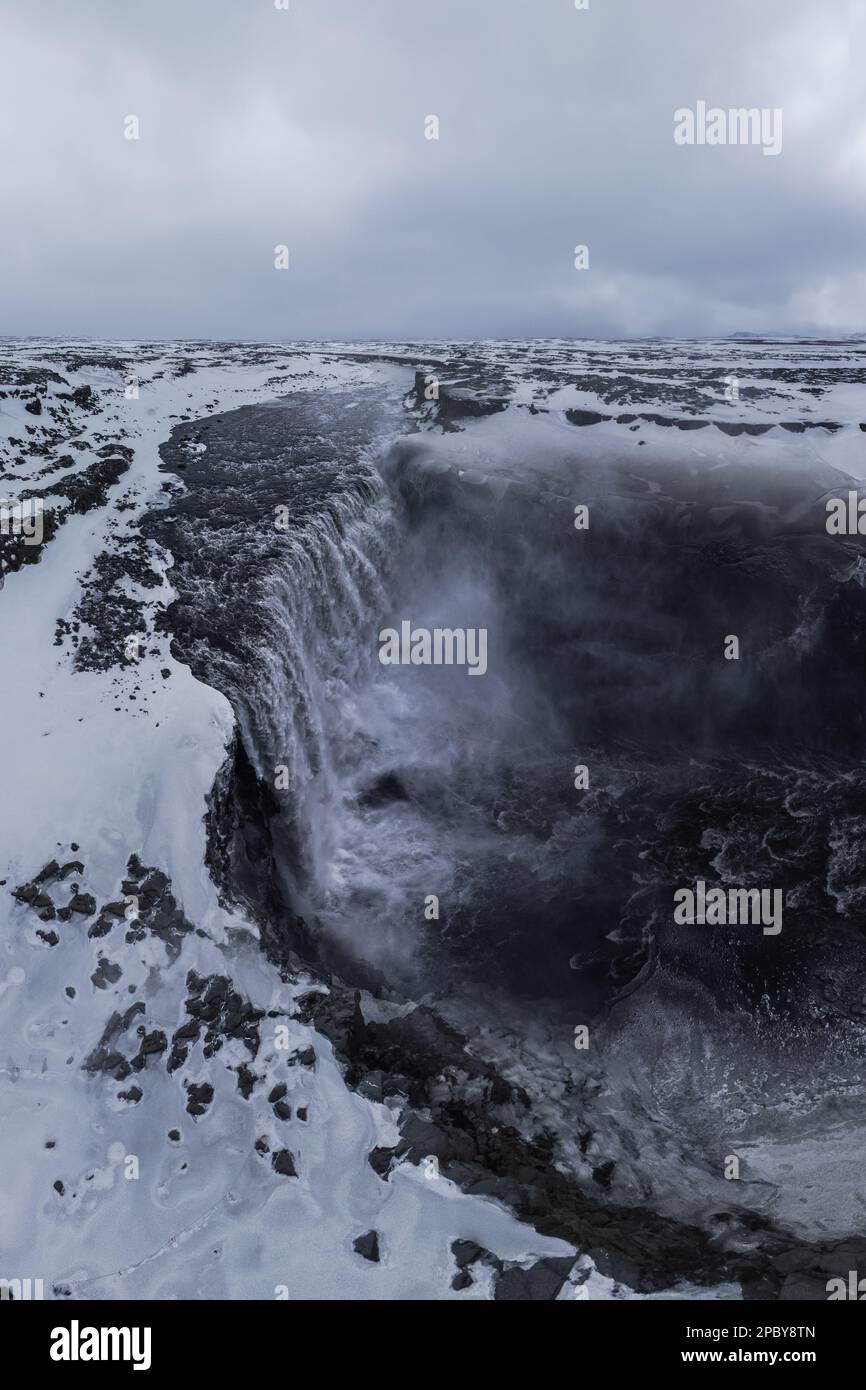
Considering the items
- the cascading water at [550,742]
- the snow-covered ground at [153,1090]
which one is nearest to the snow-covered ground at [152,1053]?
the snow-covered ground at [153,1090]

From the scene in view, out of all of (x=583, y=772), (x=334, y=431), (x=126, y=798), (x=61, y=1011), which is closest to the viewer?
(x=61, y=1011)

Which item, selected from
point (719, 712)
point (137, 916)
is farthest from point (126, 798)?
point (719, 712)

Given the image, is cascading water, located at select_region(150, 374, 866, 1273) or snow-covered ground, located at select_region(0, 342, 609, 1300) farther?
cascading water, located at select_region(150, 374, 866, 1273)

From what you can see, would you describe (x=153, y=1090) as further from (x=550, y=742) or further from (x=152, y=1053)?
(x=550, y=742)

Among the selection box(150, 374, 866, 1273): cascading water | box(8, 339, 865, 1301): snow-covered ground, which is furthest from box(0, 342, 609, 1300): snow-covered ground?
box(150, 374, 866, 1273): cascading water

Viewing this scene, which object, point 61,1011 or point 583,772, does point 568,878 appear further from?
point 61,1011

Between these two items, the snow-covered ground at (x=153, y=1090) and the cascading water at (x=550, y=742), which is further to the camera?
the cascading water at (x=550, y=742)

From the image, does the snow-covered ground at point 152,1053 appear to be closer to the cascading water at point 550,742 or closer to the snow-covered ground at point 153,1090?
Result: the snow-covered ground at point 153,1090

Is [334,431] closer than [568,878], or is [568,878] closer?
[568,878]

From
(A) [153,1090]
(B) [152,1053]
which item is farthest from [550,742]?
(A) [153,1090]

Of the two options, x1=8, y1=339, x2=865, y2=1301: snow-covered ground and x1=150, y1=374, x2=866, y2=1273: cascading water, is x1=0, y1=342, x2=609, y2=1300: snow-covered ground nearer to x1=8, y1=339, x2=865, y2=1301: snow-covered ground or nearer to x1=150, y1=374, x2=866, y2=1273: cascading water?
x1=8, y1=339, x2=865, y2=1301: snow-covered ground

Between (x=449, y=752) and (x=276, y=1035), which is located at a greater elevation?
(x=449, y=752)
